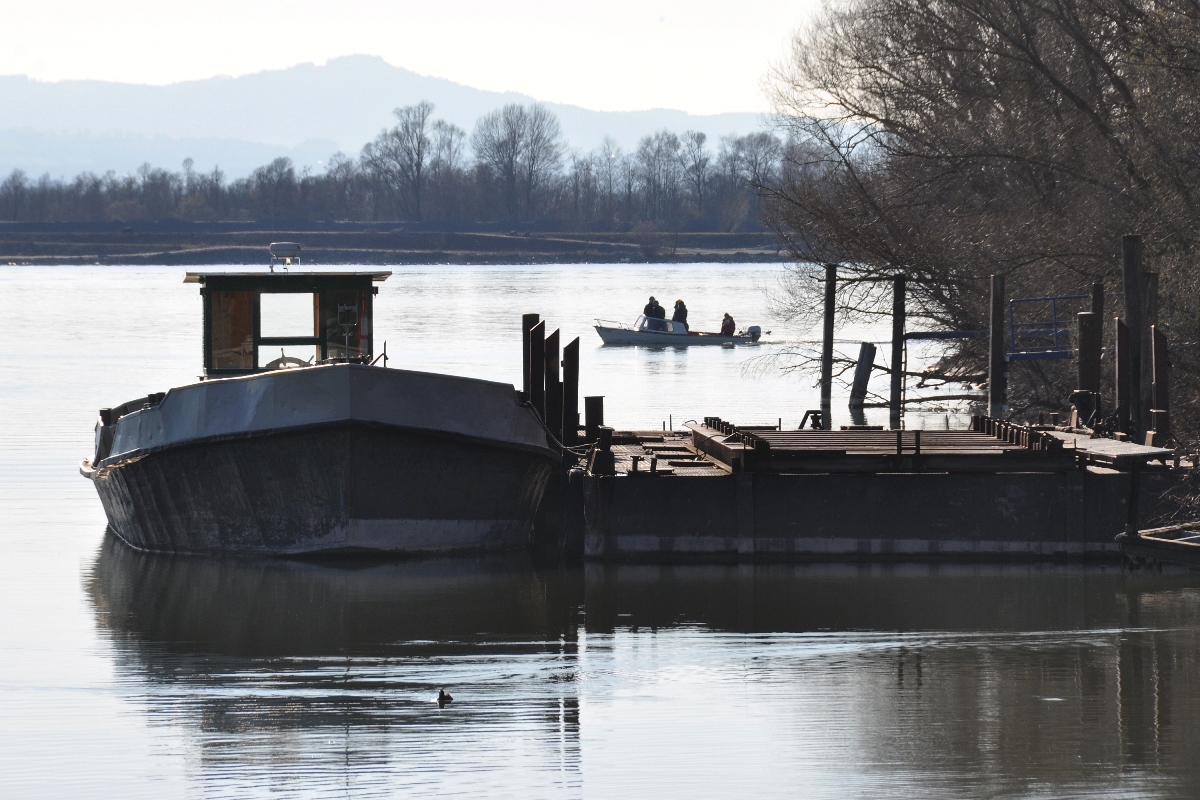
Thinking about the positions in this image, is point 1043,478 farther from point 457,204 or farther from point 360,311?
point 457,204

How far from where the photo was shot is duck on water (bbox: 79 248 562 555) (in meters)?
14.4

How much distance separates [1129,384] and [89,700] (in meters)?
11.6

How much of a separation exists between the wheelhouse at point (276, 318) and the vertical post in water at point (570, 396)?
6.76 feet

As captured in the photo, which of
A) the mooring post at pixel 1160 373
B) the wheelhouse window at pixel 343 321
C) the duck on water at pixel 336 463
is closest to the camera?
the duck on water at pixel 336 463

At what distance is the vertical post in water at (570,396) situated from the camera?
659 inches

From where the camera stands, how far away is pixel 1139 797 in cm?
864

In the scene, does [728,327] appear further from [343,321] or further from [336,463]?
[336,463]

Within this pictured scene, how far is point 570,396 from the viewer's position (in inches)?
669

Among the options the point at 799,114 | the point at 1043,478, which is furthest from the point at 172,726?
the point at 799,114

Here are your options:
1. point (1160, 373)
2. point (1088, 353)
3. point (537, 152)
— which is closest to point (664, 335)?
point (1088, 353)

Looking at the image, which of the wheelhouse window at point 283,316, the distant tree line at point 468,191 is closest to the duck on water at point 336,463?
the wheelhouse window at point 283,316

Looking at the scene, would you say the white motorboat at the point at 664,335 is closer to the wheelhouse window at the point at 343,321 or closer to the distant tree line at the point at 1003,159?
the distant tree line at the point at 1003,159

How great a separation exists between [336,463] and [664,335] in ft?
111

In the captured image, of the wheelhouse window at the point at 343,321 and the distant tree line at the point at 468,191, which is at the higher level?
the distant tree line at the point at 468,191
